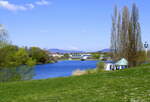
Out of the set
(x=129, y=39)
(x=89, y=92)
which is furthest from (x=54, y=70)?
(x=89, y=92)

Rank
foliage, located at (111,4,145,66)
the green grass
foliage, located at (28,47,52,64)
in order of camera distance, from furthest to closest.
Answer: foliage, located at (28,47,52,64), foliage, located at (111,4,145,66), the green grass

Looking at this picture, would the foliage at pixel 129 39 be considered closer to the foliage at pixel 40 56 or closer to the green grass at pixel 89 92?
the green grass at pixel 89 92

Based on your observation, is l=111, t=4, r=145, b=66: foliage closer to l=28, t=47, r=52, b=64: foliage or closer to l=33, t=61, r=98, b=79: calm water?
l=33, t=61, r=98, b=79: calm water

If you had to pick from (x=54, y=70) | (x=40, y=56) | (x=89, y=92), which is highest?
(x=40, y=56)

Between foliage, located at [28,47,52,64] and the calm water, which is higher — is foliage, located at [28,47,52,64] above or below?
above

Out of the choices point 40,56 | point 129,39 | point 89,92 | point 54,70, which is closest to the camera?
point 89,92

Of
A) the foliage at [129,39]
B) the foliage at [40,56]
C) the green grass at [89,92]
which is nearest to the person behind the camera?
the green grass at [89,92]

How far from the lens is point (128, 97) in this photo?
673 centimetres

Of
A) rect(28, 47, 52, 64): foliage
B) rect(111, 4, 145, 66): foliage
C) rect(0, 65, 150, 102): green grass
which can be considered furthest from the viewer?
rect(28, 47, 52, 64): foliage

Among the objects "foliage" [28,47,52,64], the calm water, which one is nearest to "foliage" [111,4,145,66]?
the calm water

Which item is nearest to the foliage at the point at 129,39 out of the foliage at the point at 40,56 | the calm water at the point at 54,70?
the calm water at the point at 54,70

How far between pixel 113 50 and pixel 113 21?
4096 mm

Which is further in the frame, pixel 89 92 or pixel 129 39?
pixel 129 39

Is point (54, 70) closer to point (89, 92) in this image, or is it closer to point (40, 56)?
point (40, 56)
